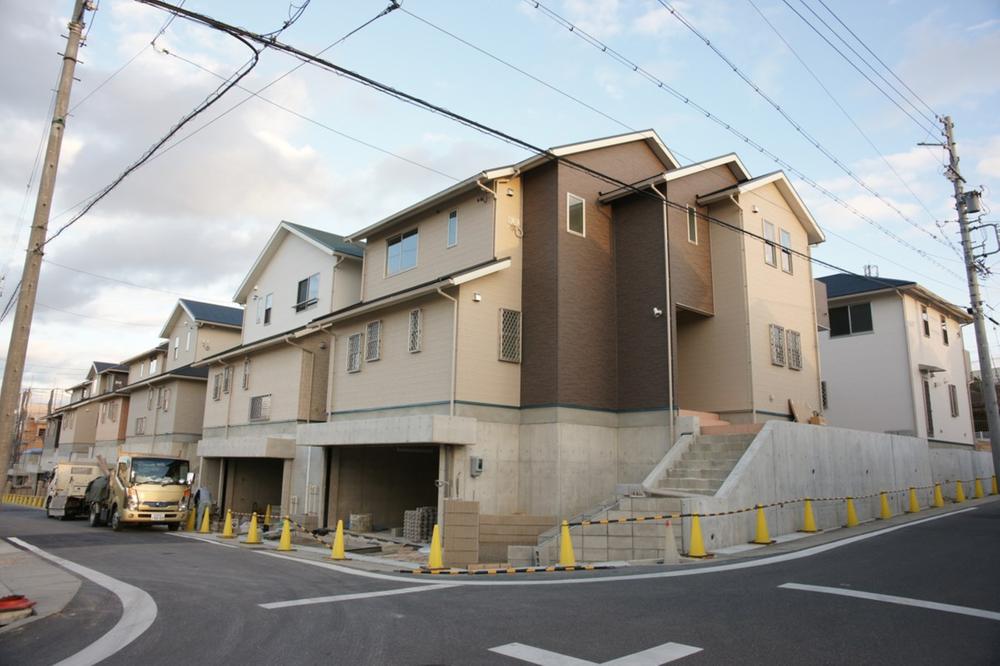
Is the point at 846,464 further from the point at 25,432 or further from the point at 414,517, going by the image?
the point at 25,432

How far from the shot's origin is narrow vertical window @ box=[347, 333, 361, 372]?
2252 cm

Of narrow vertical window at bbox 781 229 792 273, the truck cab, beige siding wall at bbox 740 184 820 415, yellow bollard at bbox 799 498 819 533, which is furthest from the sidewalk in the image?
narrow vertical window at bbox 781 229 792 273

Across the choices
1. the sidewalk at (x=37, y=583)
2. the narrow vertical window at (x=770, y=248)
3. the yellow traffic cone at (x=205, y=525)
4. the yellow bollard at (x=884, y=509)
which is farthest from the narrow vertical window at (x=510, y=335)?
the yellow traffic cone at (x=205, y=525)

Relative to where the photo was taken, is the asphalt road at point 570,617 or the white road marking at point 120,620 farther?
the white road marking at point 120,620

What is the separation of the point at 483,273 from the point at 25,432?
11330cm

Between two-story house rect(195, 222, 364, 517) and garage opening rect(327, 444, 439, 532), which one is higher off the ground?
two-story house rect(195, 222, 364, 517)

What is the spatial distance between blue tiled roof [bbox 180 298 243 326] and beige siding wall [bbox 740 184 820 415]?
28.9 meters

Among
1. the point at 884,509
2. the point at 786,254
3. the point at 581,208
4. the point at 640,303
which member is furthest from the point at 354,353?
the point at 884,509

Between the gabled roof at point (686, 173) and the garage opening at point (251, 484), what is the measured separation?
1815 cm

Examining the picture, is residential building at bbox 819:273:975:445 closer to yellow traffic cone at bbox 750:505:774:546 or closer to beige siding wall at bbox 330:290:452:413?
yellow traffic cone at bbox 750:505:774:546

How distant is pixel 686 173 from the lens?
20.3 meters

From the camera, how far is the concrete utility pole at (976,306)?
2272 centimetres

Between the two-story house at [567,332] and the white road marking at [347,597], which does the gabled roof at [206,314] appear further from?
the white road marking at [347,597]

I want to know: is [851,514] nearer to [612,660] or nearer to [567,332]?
[567,332]
